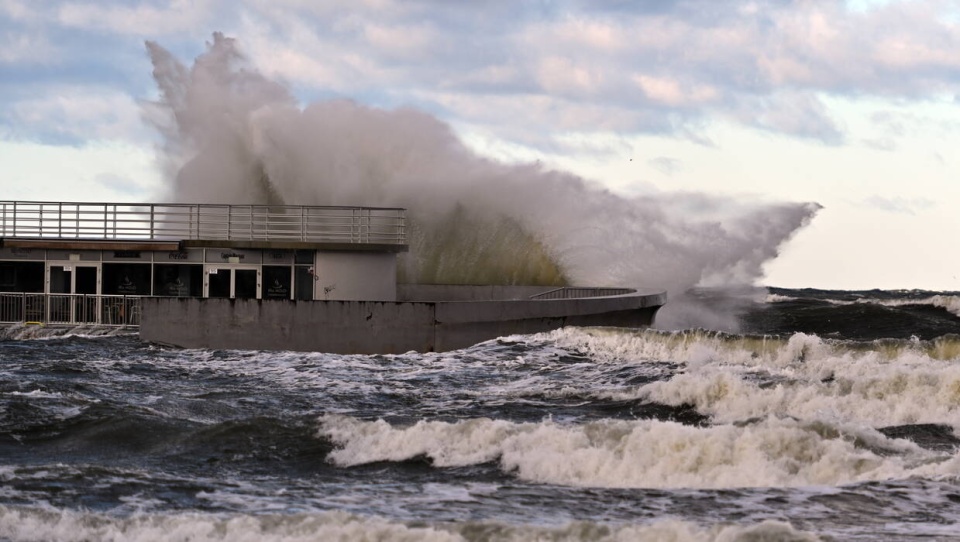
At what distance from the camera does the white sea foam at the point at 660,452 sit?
13211 mm

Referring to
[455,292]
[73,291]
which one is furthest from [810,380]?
[73,291]

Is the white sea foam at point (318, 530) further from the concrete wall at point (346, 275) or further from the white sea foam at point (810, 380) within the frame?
the concrete wall at point (346, 275)

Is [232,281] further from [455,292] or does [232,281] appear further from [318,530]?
[318,530]

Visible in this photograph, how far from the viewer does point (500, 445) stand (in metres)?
14.6

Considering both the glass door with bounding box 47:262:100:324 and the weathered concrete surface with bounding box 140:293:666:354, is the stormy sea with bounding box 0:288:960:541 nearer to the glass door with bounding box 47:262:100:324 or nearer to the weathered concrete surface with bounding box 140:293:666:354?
the weathered concrete surface with bounding box 140:293:666:354

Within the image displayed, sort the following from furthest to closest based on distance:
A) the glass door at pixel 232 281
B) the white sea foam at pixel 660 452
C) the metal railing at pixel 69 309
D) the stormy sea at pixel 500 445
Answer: the glass door at pixel 232 281 < the metal railing at pixel 69 309 < the white sea foam at pixel 660 452 < the stormy sea at pixel 500 445

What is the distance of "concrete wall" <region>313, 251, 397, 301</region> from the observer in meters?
30.3

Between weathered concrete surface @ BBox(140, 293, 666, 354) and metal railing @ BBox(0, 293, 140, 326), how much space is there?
269cm

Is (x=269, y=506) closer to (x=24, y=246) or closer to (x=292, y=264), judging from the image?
(x=292, y=264)

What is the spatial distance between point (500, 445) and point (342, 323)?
12563 millimetres

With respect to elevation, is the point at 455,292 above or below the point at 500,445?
above

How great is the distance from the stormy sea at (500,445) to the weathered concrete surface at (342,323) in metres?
1.67

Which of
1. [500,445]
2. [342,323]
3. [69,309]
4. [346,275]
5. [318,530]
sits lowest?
[318,530]

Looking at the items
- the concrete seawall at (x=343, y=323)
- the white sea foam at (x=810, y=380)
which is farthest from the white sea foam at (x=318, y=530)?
the concrete seawall at (x=343, y=323)
